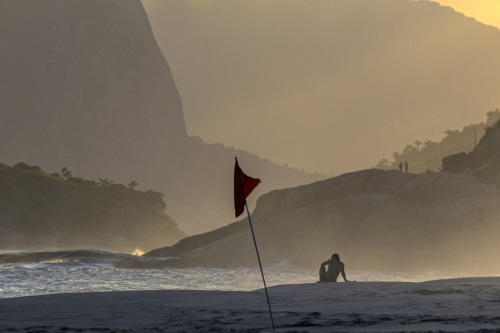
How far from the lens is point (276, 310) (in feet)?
67.9

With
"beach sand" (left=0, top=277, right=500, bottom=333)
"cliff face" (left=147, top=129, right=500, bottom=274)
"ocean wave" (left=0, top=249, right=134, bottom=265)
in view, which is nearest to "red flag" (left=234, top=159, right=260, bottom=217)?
"beach sand" (left=0, top=277, right=500, bottom=333)

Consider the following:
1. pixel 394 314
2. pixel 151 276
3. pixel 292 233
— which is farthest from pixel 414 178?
pixel 394 314

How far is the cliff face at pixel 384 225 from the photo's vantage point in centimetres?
6881

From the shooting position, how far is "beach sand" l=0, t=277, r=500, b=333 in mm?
17203

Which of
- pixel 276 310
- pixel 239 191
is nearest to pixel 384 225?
pixel 276 310

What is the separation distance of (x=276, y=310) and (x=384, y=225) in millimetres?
53896

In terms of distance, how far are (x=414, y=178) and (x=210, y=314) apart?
197ft

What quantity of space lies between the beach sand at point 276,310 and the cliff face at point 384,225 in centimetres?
4078

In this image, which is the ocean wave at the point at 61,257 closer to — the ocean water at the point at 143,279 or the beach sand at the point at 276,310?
the ocean water at the point at 143,279

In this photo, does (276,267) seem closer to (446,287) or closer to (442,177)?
(442,177)

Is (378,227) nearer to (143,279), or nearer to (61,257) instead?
(143,279)

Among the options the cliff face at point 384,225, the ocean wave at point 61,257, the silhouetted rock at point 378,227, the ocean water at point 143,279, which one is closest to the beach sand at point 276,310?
the ocean water at point 143,279

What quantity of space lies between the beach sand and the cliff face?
40.8 meters

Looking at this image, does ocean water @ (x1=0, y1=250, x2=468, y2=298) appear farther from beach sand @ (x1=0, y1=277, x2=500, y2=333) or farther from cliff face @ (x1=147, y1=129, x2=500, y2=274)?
beach sand @ (x1=0, y1=277, x2=500, y2=333)
